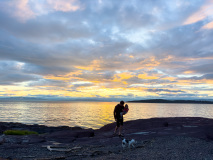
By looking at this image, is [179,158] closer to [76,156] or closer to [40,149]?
[76,156]

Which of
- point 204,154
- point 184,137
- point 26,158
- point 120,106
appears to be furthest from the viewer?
point 120,106

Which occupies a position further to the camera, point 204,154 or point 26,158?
point 26,158

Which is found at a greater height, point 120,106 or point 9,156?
point 120,106

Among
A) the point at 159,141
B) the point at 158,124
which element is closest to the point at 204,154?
the point at 159,141

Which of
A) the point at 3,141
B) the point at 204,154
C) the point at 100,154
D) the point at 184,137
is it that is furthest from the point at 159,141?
the point at 3,141

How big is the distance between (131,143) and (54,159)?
4.67 metres

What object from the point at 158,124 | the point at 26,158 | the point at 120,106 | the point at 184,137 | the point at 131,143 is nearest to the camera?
the point at 26,158

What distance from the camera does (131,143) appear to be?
11.4 meters

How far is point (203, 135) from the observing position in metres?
14.1

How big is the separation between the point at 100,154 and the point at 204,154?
549 centimetres

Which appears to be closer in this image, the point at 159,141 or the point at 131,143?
the point at 131,143

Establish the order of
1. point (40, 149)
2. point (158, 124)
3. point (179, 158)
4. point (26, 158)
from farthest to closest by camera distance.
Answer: point (158, 124), point (40, 149), point (26, 158), point (179, 158)

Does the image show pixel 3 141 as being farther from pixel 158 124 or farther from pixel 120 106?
pixel 158 124

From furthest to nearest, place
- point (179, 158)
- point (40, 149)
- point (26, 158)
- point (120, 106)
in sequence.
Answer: point (120, 106) < point (40, 149) < point (26, 158) < point (179, 158)
